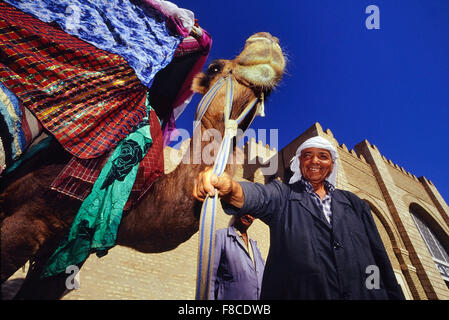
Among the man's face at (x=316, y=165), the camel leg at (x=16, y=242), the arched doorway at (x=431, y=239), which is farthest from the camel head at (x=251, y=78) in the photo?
the arched doorway at (x=431, y=239)

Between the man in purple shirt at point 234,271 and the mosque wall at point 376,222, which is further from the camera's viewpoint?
the mosque wall at point 376,222

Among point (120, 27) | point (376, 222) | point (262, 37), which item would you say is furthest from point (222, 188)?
point (376, 222)

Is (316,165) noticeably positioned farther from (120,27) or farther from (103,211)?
(120,27)

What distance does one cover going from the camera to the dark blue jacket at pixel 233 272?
2.72 metres

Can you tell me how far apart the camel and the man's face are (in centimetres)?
60

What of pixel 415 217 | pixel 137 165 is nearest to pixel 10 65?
pixel 137 165

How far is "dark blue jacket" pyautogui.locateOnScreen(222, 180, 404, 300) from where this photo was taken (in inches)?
55.3

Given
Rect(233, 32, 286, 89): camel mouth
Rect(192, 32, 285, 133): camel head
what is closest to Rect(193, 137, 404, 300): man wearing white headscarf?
Rect(192, 32, 285, 133): camel head

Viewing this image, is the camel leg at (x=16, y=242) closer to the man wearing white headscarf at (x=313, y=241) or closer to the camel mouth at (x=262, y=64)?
the man wearing white headscarf at (x=313, y=241)

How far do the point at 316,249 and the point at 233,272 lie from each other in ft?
5.29

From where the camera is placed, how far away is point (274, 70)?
205 centimetres

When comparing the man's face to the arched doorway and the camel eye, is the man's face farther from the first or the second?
the arched doorway

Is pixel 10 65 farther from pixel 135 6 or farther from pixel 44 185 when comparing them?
pixel 135 6

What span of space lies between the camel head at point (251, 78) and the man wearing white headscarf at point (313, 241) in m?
0.67
